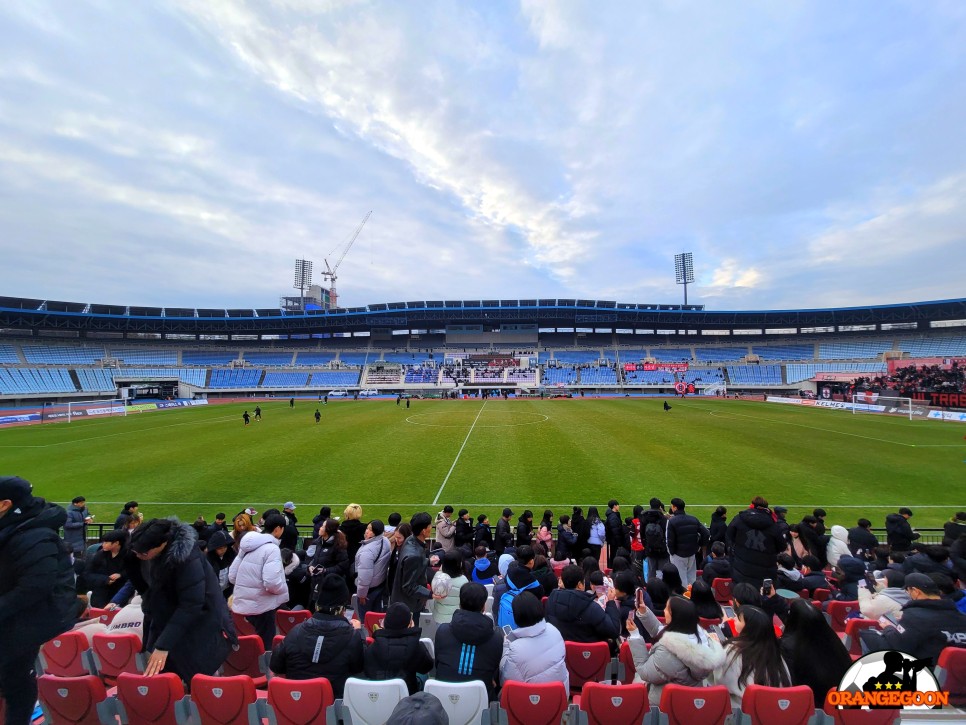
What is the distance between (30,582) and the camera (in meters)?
3.17

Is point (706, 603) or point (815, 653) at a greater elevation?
point (815, 653)

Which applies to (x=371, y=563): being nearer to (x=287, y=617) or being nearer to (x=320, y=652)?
(x=287, y=617)

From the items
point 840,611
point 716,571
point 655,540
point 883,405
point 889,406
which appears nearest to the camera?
point 840,611

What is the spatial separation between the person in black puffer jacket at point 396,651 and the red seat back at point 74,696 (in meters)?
2.32

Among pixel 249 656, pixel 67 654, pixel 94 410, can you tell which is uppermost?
pixel 94 410

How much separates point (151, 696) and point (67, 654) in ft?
7.20

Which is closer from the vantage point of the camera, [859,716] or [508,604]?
[859,716]

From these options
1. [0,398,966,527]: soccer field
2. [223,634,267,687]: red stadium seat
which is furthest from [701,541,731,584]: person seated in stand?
[223,634,267,687]: red stadium seat

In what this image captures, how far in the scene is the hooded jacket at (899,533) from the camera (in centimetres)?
732

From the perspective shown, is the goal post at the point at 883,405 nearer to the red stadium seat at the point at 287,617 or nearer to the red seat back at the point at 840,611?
the red seat back at the point at 840,611

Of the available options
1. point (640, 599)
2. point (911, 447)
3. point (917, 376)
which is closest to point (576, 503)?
point (640, 599)

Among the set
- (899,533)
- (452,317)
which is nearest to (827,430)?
(899,533)

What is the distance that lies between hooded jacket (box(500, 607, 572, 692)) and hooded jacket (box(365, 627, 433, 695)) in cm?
82

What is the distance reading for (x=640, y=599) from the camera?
175 inches
